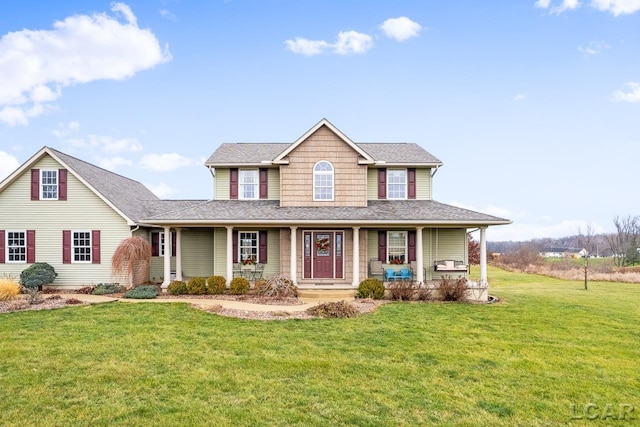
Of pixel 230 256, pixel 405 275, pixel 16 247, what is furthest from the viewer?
pixel 16 247

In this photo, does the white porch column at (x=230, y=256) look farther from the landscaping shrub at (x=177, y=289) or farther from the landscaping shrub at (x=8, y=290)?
the landscaping shrub at (x=8, y=290)

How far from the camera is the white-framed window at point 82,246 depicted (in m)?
16.6

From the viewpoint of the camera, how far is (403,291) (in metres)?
14.3

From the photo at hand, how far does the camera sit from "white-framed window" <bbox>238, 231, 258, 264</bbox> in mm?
17062

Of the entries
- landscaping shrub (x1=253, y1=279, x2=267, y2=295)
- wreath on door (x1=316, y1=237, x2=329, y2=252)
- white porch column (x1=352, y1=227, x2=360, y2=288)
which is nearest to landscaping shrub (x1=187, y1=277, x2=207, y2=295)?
landscaping shrub (x1=253, y1=279, x2=267, y2=295)

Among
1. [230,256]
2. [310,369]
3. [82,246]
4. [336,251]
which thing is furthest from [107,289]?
[310,369]

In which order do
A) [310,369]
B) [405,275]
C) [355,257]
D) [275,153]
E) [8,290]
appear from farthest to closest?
[275,153]
[405,275]
[355,257]
[8,290]
[310,369]

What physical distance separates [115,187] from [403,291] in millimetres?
16103

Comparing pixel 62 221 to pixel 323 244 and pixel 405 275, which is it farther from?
pixel 405 275

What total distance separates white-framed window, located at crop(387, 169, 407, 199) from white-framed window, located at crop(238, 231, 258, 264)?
7.08 meters

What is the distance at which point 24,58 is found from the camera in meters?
18.5

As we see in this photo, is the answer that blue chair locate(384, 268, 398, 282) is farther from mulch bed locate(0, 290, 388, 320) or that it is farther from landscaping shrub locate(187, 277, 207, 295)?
landscaping shrub locate(187, 277, 207, 295)

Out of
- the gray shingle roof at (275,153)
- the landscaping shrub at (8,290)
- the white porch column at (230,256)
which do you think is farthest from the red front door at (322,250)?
the landscaping shrub at (8,290)

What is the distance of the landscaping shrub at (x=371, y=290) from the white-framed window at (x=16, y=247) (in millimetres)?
15667
